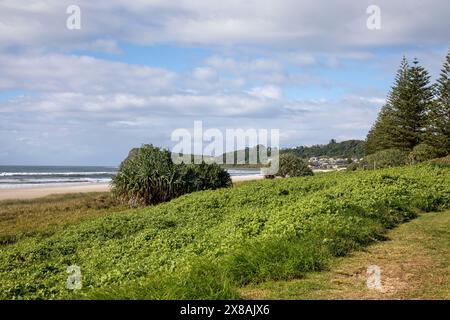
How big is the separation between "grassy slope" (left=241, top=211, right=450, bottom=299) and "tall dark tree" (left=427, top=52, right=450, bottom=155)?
3415cm

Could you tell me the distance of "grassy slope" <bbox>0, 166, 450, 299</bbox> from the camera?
688 centimetres

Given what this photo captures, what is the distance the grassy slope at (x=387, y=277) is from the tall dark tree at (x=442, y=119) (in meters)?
34.2

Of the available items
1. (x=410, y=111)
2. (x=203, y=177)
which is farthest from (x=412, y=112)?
(x=203, y=177)

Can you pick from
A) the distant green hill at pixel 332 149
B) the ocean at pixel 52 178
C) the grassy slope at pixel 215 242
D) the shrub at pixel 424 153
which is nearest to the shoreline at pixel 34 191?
the ocean at pixel 52 178

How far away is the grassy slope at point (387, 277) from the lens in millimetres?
6086

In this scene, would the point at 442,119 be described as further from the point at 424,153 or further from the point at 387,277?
the point at 387,277

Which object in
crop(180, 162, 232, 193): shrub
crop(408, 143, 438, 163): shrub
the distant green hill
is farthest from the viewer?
the distant green hill

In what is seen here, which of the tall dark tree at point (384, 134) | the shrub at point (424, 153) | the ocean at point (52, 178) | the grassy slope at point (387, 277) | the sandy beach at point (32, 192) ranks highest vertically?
the tall dark tree at point (384, 134)

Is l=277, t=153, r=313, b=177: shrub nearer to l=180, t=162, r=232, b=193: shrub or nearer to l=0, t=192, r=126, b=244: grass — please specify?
l=180, t=162, r=232, b=193: shrub

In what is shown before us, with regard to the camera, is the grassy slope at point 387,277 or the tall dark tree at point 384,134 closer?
the grassy slope at point 387,277

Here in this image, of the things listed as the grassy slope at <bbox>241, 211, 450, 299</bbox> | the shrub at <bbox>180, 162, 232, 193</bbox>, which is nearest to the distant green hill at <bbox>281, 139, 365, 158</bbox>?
the shrub at <bbox>180, 162, 232, 193</bbox>

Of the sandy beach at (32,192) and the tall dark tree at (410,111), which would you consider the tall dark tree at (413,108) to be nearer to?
the tall dark tree at (410,111)

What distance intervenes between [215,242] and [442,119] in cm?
3593
